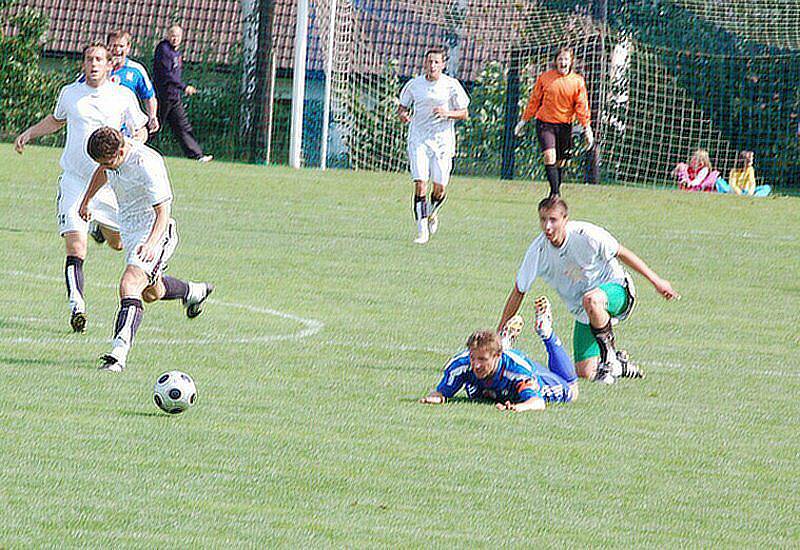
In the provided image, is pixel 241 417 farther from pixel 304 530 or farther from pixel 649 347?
pixel 649 347

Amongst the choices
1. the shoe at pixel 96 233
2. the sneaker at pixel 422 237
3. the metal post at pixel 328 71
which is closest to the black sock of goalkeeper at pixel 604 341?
the shoe at pixel 96 233

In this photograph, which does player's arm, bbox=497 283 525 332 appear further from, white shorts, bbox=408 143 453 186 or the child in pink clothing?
the child in pink clothing

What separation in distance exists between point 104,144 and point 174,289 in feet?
5.97

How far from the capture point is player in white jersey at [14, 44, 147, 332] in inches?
434

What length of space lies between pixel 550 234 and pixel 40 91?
74.8 feet

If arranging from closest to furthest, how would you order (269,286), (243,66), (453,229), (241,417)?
(241,417)
(269,286)
(453,229)
(243,66)

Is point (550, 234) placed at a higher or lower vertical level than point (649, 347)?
higher

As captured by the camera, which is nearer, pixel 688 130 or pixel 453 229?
pixel 453 229

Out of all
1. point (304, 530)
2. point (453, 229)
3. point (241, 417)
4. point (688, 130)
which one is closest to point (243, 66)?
point (688, 130)

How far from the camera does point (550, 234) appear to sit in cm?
941

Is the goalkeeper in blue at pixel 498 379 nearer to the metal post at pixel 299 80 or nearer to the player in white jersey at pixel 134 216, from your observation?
the player in white jersey at pixel 134 216

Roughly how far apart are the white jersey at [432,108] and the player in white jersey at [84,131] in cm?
602

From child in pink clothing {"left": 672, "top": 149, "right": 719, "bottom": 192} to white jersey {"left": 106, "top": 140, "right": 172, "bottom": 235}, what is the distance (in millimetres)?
17719

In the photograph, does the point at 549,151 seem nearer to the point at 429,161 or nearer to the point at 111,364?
the point at 429,161
